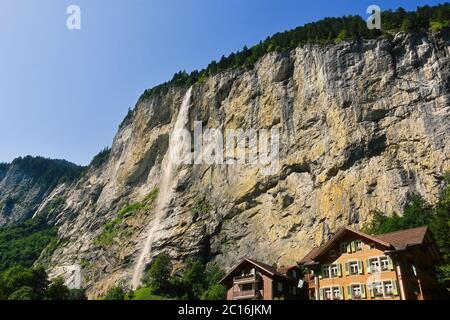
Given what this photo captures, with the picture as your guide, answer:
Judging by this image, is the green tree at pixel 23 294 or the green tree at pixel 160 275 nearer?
the green tree at pixel 23 294

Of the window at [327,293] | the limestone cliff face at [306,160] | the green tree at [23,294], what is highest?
the limestone cliff face at [306,160]

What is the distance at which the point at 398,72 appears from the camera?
251 ft

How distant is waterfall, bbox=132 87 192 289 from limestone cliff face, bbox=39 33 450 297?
2.00 metres

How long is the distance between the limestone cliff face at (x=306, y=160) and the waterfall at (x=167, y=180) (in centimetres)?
200

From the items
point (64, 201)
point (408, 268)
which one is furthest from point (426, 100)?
point (64, 201)

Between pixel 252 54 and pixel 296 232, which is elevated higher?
pixel 252 54

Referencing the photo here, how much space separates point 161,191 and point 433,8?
67332mm

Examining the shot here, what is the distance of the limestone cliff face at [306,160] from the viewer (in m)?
69.2

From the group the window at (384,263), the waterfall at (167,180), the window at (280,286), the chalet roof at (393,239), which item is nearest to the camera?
the window at (384,263)

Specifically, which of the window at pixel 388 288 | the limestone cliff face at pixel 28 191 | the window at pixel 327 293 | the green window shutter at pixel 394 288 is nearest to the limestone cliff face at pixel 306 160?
the window at pixel 327 293

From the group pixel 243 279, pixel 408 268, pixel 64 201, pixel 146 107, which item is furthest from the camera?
pixel 64 201

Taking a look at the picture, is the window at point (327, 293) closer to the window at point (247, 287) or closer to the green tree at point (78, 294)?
the window at point (247, 287)

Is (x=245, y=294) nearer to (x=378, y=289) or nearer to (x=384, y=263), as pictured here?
(x=378, y=289)

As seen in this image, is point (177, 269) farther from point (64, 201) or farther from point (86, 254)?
point (64, 201)
